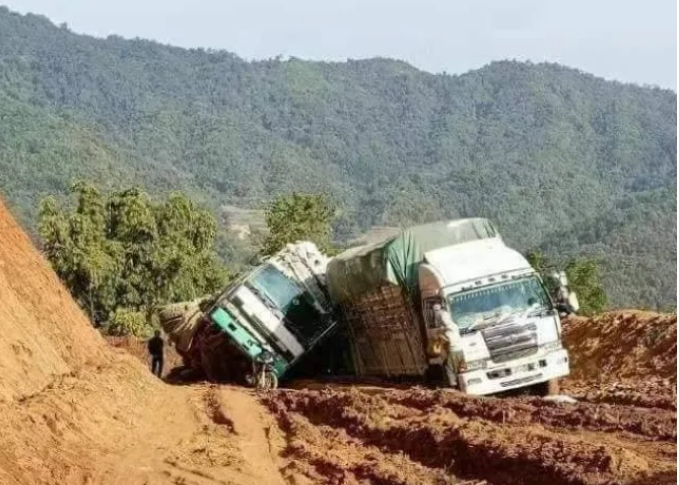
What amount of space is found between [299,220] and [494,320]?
35953 millimetres

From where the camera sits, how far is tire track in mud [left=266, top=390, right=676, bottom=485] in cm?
1030

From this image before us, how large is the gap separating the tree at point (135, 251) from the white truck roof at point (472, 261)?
104 feet

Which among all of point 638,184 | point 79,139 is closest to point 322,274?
point 79,139

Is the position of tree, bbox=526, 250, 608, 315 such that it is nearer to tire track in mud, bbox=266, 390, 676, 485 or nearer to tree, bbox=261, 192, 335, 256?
tree, bbox=261, 192, 335, 256

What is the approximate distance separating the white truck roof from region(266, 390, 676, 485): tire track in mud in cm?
215

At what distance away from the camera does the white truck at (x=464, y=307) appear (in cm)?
1638

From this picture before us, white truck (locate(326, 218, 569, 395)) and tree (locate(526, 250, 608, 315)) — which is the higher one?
white truck (locate(326, 218, 569, 395))

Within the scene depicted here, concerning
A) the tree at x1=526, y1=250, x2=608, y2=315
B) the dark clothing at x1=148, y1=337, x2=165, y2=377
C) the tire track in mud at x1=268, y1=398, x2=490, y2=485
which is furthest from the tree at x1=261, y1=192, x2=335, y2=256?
the tire track in mud at x1=268, y1=398, x2=490, y2=485

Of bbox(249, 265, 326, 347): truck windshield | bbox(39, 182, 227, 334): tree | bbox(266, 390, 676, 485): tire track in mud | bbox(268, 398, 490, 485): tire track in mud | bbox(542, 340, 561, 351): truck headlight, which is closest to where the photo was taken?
bbox(266, 390, 676, 485): tire track in mud

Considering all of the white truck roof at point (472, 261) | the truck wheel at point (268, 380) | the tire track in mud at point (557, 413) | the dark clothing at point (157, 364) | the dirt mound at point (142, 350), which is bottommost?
the dirt mound at point (142, 350)

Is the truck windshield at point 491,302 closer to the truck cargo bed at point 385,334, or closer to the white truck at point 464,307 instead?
the white truck at point 464,307

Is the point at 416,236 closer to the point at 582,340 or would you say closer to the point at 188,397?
the point at 188,397

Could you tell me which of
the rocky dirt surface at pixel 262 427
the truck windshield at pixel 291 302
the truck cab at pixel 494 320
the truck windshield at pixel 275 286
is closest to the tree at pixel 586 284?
the truck windshield at pixel 291 302

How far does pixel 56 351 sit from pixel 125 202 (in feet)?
113
